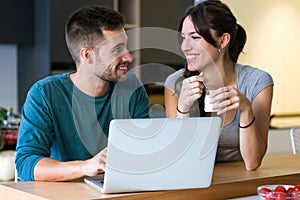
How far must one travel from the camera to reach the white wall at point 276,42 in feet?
16.4

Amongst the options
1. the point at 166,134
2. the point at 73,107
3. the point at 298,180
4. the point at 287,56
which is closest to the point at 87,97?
the point at 73,107

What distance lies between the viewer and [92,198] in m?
1.55

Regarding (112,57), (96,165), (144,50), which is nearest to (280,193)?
(96,165)

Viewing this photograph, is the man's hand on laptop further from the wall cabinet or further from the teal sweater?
the wall cabinet

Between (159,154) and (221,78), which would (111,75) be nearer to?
(221,78)

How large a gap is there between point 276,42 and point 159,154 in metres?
3.81

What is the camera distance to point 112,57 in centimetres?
213

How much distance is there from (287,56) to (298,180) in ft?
11.1

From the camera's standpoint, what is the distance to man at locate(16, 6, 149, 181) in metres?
2.00

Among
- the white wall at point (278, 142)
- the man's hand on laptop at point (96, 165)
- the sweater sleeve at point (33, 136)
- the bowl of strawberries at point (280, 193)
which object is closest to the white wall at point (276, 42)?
the white wall at point (278, 142)

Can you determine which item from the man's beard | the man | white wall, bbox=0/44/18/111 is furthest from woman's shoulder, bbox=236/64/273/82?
white wall, bbox=0/44/18/111

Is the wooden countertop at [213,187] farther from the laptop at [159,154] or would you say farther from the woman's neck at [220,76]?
the woman's neck at [220,76]

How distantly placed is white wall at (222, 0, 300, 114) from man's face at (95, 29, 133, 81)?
290 centimetres

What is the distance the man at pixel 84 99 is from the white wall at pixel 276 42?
9.44 ft
